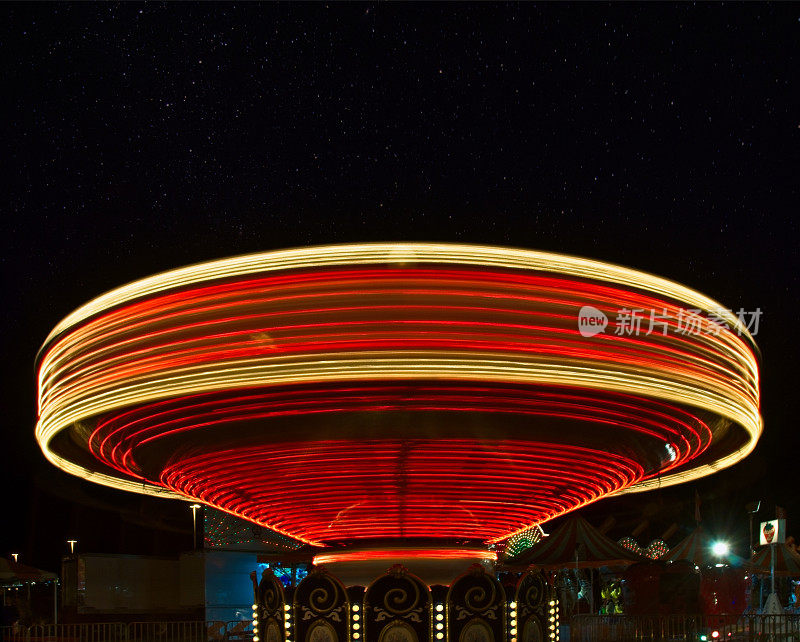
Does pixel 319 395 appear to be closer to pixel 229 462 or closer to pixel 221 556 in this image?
pixel 229 462

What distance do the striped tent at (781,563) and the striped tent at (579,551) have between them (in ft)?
8.81

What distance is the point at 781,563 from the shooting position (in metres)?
18.8

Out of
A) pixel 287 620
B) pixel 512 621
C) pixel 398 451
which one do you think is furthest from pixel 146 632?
pixel 398 451

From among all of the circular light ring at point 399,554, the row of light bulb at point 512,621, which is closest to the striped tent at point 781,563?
the row of light bulb at point 512,621

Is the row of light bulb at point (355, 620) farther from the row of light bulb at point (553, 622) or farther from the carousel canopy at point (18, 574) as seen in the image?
the carousel canopy at point (18, 574)

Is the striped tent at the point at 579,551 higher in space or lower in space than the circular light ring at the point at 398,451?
lower

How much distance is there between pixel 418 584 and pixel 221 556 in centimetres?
1233

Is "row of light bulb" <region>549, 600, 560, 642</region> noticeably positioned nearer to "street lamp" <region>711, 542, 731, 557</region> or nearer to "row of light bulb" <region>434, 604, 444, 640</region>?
"row of light bulb" <region>434, 604, 444, 640</region>

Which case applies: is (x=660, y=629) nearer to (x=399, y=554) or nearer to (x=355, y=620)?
(x=399, y=554)

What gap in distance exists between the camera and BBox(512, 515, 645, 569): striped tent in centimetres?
Answer: 1805

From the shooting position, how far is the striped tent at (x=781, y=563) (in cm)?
1862

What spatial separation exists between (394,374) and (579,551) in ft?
41.1

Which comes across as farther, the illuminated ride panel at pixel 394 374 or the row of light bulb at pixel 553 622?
the row of light bulb at pixel 553 622

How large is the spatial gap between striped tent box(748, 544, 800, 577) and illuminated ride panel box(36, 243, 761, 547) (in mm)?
10675
